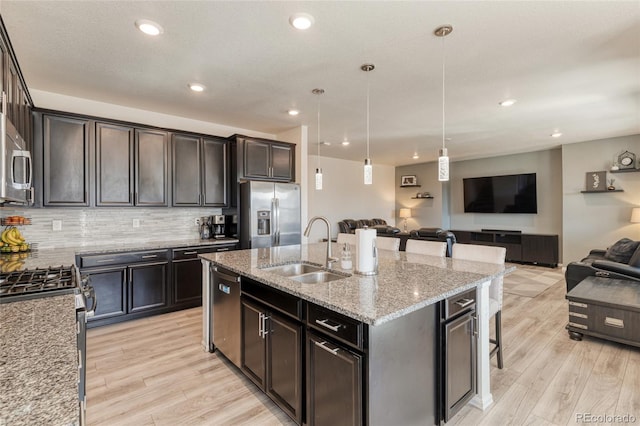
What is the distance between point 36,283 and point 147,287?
1.94 meters

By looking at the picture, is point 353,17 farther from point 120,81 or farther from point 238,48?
point 120,81

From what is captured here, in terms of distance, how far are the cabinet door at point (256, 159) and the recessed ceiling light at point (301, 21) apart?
2524mm

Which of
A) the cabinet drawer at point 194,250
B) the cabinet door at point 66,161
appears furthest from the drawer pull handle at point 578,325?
the cabinet door at point 66,161

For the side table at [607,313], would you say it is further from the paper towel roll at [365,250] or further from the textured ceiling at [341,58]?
the paper towel roll at [365,250]

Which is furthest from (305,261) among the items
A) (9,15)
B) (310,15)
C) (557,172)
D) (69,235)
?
(557,172)

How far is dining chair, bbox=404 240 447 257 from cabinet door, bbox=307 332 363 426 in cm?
173

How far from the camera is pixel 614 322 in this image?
9.46 ft

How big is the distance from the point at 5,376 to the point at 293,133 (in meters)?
4.68

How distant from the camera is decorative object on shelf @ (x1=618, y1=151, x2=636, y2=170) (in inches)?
225

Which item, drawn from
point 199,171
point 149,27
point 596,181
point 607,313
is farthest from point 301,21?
point 596,181

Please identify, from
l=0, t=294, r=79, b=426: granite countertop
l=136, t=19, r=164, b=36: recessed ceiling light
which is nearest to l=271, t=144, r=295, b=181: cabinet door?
l=136, t=19, r=164, b=36: recessed ceiling light

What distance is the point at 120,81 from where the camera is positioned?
3.20 m

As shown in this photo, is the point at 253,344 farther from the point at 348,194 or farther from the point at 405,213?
the point at 405,213

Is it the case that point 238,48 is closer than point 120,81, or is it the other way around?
point 238,48
